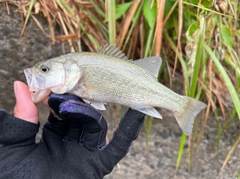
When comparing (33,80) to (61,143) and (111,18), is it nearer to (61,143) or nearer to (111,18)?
(61,143)

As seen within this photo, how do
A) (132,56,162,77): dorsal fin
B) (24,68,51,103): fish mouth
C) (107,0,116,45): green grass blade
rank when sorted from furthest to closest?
(107,0,116,45): green grass blade < (132,56,162,77): dorsal fin < (24,68,51,103): fish mouth

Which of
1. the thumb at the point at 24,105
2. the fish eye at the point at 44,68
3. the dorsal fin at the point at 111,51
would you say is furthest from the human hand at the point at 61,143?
the dorsal fin at the point at 111,51

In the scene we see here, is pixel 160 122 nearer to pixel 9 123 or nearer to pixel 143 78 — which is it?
pixel 143 78

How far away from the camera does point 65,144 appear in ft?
4.98

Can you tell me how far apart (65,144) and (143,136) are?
0.75m

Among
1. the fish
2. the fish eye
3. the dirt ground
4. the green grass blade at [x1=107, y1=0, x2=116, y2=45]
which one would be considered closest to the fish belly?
the fish

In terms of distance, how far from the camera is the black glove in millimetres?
1361

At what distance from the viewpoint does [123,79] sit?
1.37 meters

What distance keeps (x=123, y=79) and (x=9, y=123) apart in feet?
1.52

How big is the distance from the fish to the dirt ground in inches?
23.9

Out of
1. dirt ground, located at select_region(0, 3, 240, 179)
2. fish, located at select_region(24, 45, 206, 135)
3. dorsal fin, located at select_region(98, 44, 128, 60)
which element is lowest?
dirt ground, located at select_region(0, 3, 240, 179)

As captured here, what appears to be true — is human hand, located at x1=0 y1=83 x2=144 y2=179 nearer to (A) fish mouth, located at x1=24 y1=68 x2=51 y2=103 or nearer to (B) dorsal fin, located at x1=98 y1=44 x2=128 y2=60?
(A) fish mouth, located at x1=24 y1=68 x2=51 y2=103

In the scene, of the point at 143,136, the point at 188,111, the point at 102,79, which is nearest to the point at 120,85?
the point at 102,79

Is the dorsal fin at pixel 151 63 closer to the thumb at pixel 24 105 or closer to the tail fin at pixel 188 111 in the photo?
the tail fin at pixel 188 111
